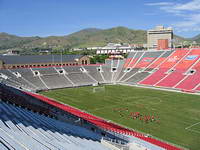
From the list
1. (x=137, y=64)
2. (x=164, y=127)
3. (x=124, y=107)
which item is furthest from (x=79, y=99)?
(x=137, y=64)

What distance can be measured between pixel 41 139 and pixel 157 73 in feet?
175

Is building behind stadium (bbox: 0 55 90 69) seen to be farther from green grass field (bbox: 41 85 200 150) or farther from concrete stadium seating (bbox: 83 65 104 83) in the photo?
green grass field (bbox: 41 85 200 150)

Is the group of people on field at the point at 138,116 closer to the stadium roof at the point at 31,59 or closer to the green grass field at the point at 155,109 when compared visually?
the green grass field at the point at 155,109

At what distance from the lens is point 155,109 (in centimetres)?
3366

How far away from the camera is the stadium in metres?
11.2

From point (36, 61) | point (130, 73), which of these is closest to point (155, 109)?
point (130, 73)

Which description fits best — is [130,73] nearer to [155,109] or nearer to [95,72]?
[95,72]

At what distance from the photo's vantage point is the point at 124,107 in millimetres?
35062

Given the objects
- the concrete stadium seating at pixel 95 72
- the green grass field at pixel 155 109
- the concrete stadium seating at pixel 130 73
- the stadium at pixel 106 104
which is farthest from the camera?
the concrete stadium seating at pixel 95 72

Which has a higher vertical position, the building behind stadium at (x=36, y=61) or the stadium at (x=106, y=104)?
the building behind stadium at (x=36, y=61)

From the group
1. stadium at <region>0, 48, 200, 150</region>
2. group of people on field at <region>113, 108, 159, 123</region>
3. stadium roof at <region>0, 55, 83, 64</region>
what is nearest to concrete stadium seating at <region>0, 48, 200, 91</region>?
stadium at <region>0, 48, 200, 150</region>

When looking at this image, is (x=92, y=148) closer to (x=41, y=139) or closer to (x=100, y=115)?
(x=41, y=139)

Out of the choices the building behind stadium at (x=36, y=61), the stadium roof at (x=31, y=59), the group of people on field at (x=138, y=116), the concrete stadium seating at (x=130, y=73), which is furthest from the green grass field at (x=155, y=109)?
the stadium roof at (x=31, y=59)

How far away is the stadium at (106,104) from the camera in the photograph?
11.2 metres
